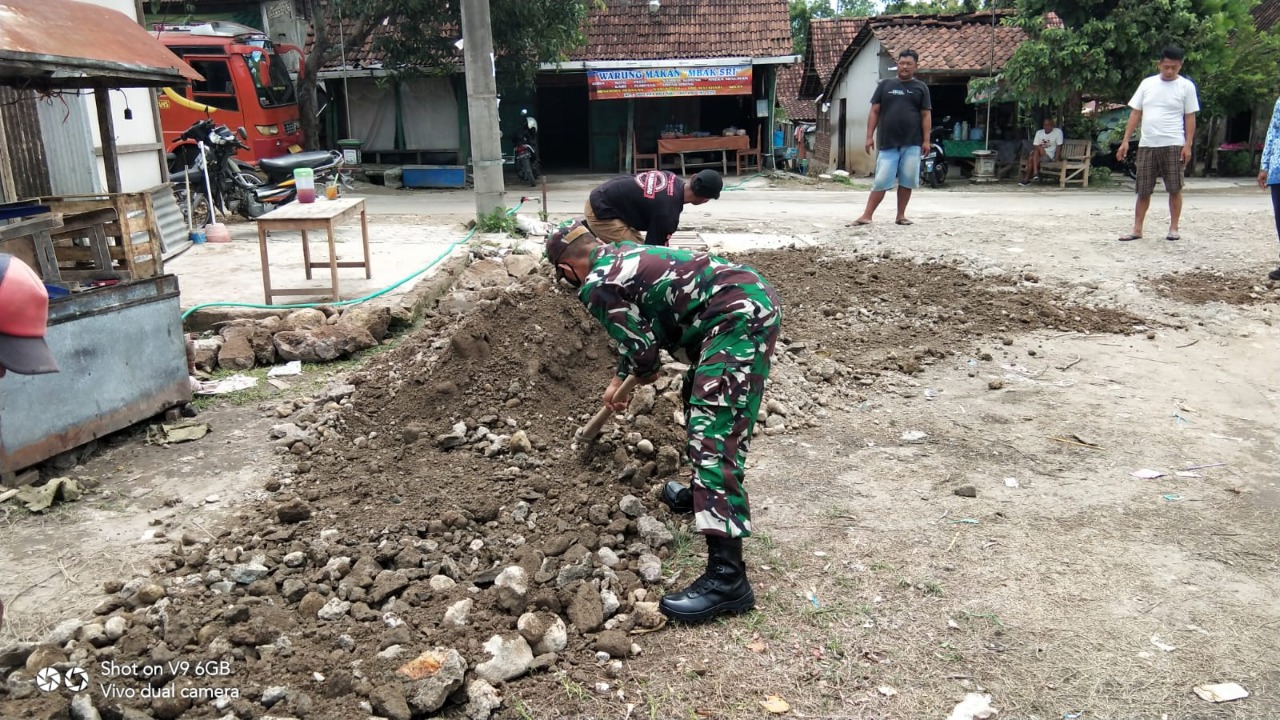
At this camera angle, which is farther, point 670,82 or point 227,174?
point 670,82

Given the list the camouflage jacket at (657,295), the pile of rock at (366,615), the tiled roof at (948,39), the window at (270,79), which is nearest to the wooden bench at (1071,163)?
the tiled roof at (948,39)

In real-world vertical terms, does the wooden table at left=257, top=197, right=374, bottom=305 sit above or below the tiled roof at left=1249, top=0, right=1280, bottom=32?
below

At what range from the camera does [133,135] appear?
910 cm

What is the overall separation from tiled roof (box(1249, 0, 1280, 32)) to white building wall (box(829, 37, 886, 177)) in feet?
27.1

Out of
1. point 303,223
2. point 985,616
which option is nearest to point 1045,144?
point 303,223

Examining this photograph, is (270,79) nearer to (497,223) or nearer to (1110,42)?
(497,223)

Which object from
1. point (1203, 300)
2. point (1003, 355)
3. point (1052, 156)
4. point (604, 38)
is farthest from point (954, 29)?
point (1003, 355)

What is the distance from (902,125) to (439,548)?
7464mm

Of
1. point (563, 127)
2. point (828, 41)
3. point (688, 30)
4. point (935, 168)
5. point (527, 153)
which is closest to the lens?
point (935, 168)

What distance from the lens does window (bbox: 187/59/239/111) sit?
1480 cm

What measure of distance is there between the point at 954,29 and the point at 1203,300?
14.3 meters

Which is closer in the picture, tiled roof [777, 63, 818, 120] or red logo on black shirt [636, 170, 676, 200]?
red logo on black shirt [636, 170, 676, 200]

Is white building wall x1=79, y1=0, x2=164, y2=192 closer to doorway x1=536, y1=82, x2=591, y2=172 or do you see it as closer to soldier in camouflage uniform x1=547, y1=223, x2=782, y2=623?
soldier in camouflage uniform x1=547, y1=223, x2=782, y2=623

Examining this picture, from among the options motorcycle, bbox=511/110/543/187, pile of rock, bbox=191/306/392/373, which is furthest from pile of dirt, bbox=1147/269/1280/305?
motorcycle, bbox=511/110/543/187
